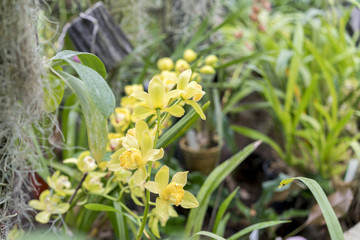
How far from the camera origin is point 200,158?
136cm

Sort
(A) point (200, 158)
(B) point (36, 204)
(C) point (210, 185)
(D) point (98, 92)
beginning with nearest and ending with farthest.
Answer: (D) point (98, 92)
(B) point (36, 204)
(C) point (210, 185)
(A) point (200, 158)

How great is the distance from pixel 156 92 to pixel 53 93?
6.9 inches

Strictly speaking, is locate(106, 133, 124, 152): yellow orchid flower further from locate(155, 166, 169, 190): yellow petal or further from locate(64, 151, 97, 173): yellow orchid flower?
locate(155, 166, 169, 190): yellow petal

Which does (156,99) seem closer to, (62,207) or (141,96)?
(141,96)

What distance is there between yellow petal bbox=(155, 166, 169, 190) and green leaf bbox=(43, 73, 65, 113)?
19 cm

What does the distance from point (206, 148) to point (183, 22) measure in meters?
0.52

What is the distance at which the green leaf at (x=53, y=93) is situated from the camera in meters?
0.53

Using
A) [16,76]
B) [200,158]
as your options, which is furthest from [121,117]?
[200,158]

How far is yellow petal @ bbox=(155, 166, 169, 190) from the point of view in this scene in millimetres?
486

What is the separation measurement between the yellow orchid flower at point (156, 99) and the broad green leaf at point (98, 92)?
0.20ft

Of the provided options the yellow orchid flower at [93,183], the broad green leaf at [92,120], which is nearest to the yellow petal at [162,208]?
the broad green leaf at [92,120]

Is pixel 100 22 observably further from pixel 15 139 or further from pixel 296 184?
pixel 296 184

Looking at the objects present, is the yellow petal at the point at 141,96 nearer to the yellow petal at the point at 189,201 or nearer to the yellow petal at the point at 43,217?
the yellow petal at the point at 189,201

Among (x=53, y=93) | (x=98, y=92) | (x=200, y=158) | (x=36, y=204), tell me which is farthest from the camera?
(x=200, y=158)
